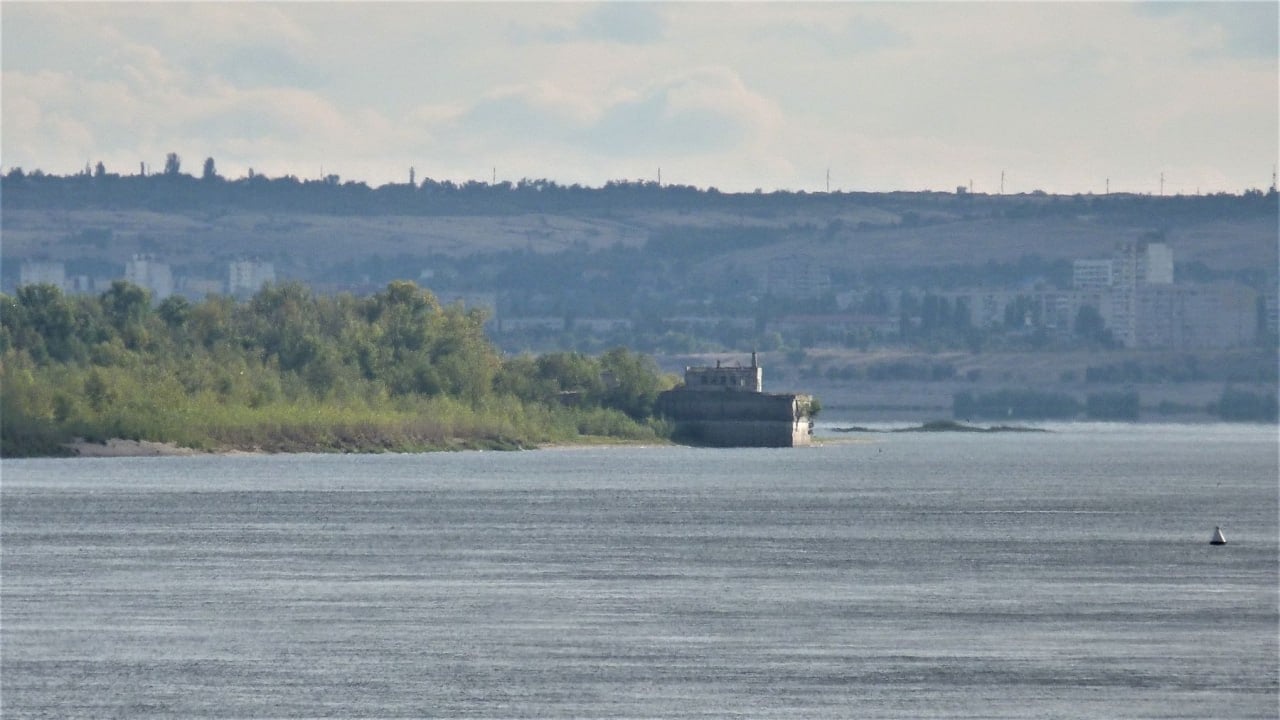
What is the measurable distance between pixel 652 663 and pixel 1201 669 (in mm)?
11802

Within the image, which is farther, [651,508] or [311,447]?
[311,447]

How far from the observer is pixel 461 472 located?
16138cm

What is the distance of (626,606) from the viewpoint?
2645 inches

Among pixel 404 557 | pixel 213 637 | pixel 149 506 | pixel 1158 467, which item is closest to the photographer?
pixel 213 637

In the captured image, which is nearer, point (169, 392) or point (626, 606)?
point (626, 606)

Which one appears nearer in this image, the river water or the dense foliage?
the river water

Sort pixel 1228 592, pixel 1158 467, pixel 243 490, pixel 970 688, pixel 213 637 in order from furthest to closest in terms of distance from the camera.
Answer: pixel 1158 467, pixel 243 490, pixel 1228 592, pixel 213 637, pixel 970 688

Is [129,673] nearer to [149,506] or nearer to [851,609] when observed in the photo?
[851,609]

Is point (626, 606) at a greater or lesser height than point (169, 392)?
greater

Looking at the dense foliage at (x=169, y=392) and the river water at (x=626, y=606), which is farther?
the dense foliage at (x=169, y=392)

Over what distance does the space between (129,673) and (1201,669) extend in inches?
895

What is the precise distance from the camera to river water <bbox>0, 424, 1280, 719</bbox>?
2021 inches

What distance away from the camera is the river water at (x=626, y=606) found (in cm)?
5134

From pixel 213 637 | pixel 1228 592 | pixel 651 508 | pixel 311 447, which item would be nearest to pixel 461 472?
pixel 311 447
